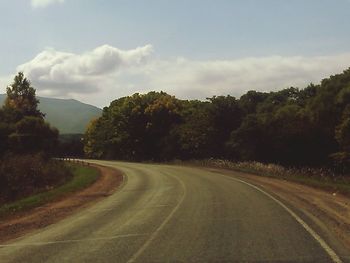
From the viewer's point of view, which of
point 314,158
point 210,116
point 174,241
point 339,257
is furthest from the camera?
point 210,116

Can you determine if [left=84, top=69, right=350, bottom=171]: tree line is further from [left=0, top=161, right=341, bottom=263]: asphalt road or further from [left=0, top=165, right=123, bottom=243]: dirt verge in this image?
[left=0, top=161, right=341, bottom=263]: asphalt road

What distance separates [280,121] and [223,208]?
38.5 meters

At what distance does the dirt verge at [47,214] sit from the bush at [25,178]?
5636mm

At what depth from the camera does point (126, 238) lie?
1229cm

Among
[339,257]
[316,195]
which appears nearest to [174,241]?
[339,257]

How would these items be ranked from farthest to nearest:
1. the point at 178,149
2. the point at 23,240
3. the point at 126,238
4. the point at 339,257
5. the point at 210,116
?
the point at 178,149
the point at 210,116
the point at 23,240
the point at 126,238
the point at 339,257

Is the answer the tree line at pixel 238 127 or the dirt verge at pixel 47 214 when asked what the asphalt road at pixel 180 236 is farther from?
the tree line at pixel 238 127

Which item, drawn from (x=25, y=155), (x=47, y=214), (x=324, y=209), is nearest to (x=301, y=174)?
(x=324, y=209)

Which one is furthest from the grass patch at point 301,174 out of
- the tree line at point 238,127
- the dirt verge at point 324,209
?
the tree line at point 238,127

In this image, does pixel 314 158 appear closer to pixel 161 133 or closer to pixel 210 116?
pixel 210 116

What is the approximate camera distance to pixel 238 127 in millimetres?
61781

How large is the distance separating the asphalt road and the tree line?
24780mm

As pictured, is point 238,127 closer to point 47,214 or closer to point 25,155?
point 25,155

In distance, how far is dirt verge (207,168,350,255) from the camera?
466 inches
